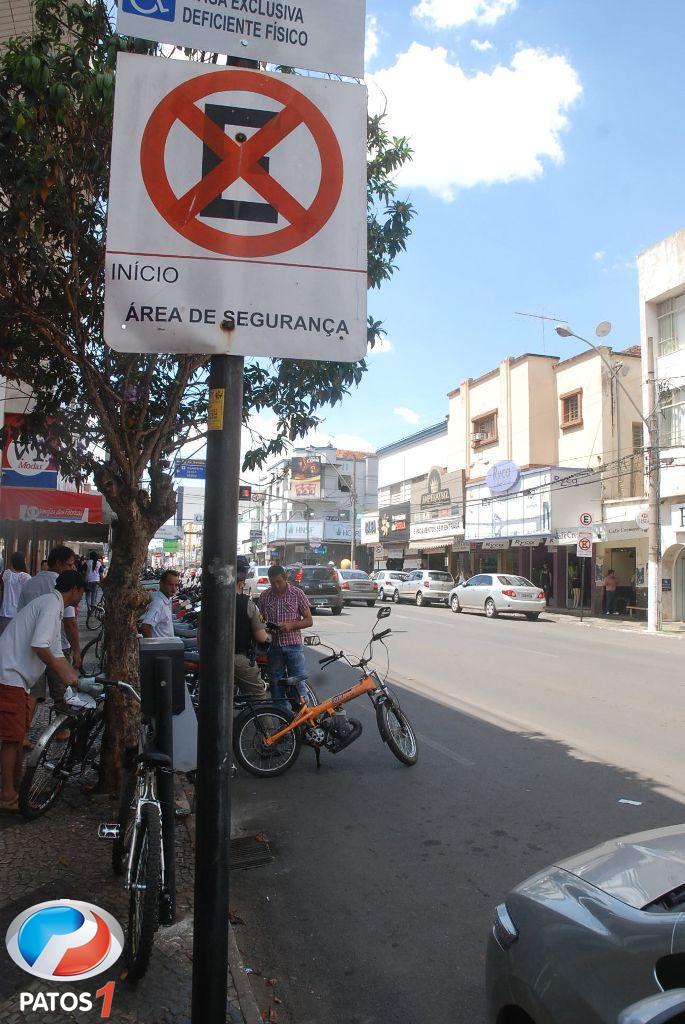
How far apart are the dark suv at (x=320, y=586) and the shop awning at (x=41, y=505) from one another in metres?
10.8

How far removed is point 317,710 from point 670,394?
20.5 meters

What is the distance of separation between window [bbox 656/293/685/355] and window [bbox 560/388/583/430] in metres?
5.69

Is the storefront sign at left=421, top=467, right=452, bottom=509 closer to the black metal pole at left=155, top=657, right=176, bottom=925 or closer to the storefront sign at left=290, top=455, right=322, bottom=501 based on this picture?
the storefront sign at left=290, top=455, right=322, bottom=501

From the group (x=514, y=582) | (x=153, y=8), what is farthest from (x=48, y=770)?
(x=514, y=582)

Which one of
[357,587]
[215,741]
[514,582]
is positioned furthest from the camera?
[357,587]

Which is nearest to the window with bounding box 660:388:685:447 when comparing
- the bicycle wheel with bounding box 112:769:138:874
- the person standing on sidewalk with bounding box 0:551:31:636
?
the person standing on sidewalk with bounding box 0:551:31:636

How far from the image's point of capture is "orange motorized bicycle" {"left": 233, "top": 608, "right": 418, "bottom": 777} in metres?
6.88

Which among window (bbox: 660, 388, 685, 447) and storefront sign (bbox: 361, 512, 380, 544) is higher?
window (bbox: 660, 388, 685, 447)

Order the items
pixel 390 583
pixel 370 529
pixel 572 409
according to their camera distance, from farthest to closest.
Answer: pixel 370 529 → pixel 390 583 → pixel 572 409

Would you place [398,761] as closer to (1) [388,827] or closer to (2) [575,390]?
(1) [388,827]

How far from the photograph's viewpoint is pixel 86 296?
6.62 m

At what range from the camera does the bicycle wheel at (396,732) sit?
6986 mm

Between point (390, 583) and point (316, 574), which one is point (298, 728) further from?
point (390, 583)

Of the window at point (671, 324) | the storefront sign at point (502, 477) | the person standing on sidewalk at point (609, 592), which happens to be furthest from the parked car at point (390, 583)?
the window at point (671, 324)
